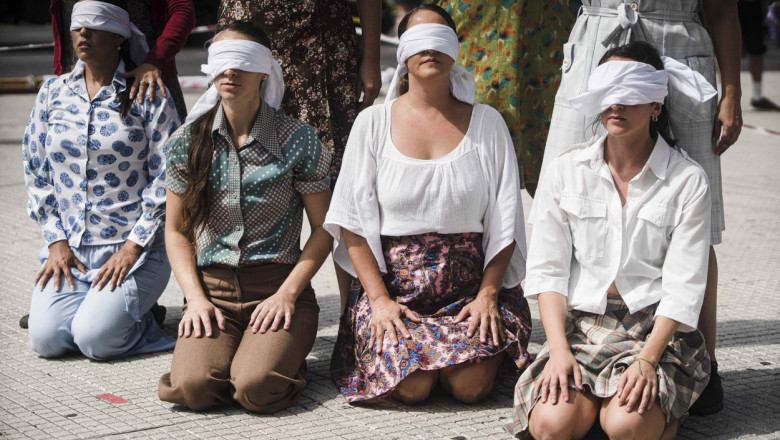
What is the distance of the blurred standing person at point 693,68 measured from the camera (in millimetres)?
3645

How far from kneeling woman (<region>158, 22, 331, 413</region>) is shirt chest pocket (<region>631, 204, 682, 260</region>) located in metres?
1.22

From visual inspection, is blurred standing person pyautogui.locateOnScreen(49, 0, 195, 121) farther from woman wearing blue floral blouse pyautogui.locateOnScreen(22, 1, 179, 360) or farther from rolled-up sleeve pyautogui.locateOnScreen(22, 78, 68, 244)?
rolled-up sleeve pyautogui.locateOnScreen(22, 78, 68, 244)

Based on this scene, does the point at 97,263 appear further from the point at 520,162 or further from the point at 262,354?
the point at 520,162

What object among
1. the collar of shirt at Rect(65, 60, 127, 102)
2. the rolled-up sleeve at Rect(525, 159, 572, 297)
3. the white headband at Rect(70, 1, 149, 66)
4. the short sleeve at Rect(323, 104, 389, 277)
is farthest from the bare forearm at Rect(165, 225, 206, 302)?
the rolled-up sleeve at Rect(525, 159, 572, 297)

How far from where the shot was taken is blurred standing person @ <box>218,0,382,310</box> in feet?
14.0

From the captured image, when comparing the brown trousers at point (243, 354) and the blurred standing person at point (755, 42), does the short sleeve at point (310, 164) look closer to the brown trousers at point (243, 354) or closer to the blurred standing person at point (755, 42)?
the brown trousers at point (243, 354)

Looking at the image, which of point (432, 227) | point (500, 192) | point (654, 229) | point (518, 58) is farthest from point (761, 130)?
point (654, 229)

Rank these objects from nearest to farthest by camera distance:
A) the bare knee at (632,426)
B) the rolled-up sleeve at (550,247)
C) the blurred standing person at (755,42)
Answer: the bare knee at (632,426) < the rolled-up sleeve at (550,247) < the blurred standing person at (755,42)

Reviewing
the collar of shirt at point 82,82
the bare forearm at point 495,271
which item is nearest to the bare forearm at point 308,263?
the bare forearm at point 495,271

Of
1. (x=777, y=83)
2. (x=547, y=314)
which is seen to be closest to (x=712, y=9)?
(x=547, y=314)

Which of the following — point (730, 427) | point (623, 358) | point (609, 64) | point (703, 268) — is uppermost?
point (609, 64)

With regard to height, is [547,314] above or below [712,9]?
below

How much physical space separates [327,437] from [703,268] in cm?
137

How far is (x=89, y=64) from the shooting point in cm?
438
